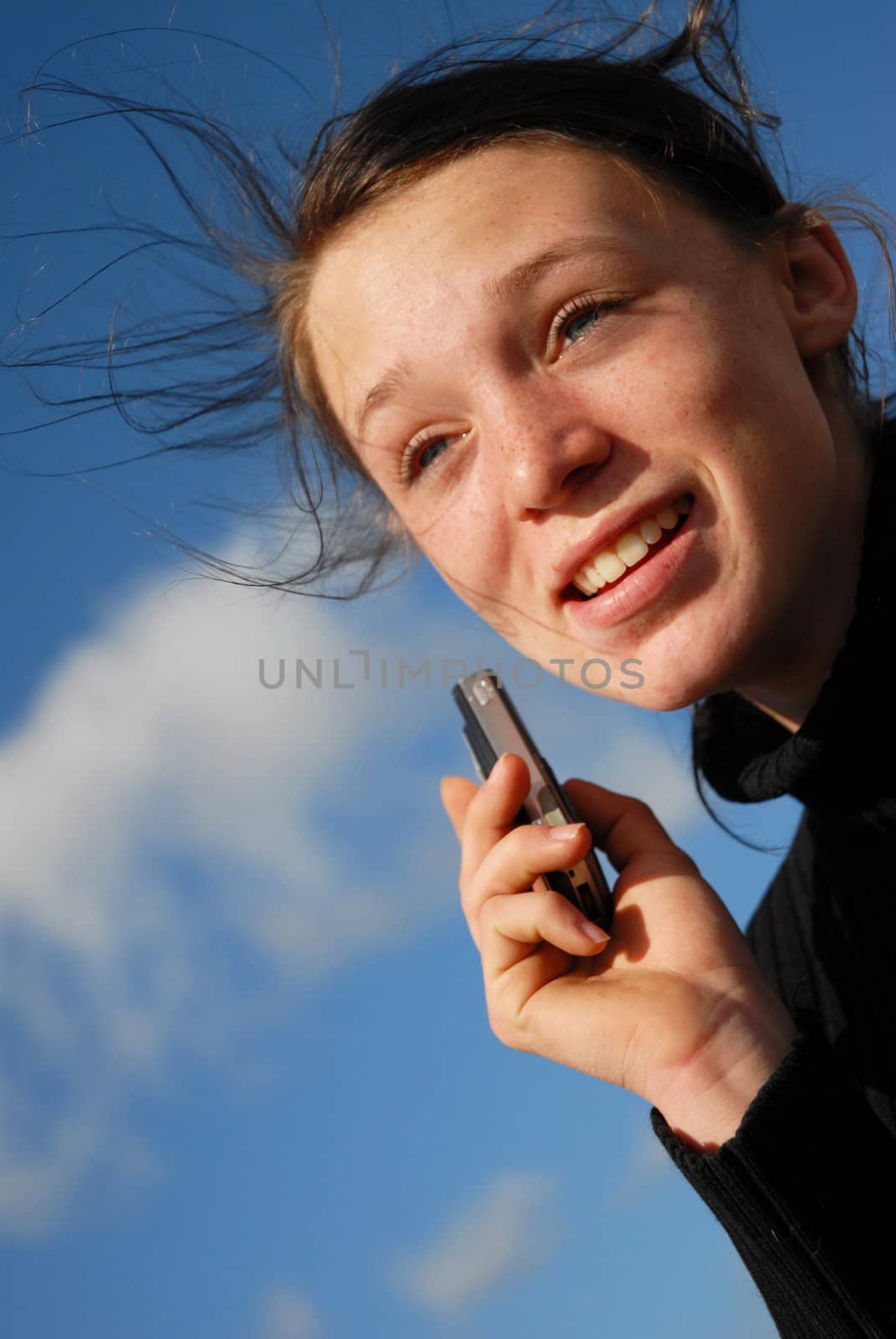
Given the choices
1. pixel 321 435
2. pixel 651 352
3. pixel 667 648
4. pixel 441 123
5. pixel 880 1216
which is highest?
pixel 321 435

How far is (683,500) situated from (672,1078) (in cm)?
89

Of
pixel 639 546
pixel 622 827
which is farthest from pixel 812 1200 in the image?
pixel 639 546

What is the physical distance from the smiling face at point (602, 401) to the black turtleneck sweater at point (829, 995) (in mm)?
202

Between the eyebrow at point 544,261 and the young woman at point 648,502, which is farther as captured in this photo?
the eyebrow at point 544,261

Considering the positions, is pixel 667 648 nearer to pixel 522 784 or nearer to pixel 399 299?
pixel 522 784

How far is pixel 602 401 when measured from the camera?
1.85 m

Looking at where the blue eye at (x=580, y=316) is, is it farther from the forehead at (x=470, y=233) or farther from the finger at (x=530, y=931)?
the finger at (x=530, y=931)

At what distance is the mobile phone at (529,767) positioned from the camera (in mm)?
1951

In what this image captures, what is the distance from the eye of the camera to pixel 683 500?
6.23 feet

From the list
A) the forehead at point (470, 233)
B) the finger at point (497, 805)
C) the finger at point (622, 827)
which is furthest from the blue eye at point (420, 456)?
the finger at point (622, 827)

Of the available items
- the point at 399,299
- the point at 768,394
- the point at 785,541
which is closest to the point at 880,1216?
the point at 785,541

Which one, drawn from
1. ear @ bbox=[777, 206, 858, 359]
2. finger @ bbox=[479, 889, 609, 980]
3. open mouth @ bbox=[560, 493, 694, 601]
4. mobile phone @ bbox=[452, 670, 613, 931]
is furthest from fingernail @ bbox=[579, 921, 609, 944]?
ear @ bbox=[777, 206, 858, 359]

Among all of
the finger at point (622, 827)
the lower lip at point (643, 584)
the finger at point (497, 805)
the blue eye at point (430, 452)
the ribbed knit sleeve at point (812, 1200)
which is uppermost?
the blue eye at point (430, 452)

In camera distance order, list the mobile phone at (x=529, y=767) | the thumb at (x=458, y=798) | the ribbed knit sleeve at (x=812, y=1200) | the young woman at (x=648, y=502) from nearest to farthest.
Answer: the ribbed knit sleeve at (x=812, y=1200), the young woman at (x=648, y=502), the mobile phone at (x=529, y=767), the thumb at (x=458, y=798)
